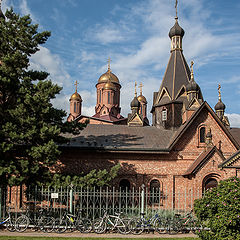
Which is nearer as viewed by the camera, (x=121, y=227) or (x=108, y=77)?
(x=121, y=227)

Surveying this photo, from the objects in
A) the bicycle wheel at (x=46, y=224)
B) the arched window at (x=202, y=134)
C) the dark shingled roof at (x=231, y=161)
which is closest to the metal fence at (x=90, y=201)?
the bicycle wheel at (x=46, y=224)

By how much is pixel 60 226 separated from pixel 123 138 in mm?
9558

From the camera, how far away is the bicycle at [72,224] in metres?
12.8

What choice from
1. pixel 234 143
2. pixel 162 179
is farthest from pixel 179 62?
pixel 162 179

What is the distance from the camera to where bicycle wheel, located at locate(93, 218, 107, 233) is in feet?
41.7

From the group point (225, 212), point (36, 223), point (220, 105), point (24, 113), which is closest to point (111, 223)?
point (36, 223)

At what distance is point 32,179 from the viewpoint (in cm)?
1442

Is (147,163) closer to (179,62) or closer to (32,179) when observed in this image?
(32,179)

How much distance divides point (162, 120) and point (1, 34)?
14.0 meters

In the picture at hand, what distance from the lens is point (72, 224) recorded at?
42.4 feet

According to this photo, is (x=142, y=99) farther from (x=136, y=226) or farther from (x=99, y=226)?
(x=99, y=226)

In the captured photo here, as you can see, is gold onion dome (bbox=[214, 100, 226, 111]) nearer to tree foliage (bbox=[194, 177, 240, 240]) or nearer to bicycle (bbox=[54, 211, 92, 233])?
tree foliage (bbox=[194, 177, 240, 240])

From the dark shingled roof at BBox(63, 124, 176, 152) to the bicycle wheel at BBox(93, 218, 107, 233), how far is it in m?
7.08

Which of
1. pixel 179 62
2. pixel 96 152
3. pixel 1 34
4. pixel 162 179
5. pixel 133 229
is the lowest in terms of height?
pixel 133 229
